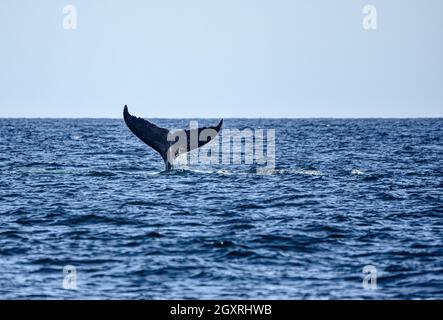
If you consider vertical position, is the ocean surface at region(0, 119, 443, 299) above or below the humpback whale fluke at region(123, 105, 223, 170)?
below

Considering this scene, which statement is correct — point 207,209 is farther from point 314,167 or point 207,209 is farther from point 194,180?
point 314,167

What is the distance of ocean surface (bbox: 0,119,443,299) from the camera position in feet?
43.7

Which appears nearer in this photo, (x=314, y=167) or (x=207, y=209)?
(x=207, y=209)

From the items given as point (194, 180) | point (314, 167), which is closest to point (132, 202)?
point (194, 180)

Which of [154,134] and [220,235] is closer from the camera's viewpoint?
[220,235]

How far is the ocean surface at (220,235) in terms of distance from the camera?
13.3 metres

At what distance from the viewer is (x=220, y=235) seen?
56.5ft

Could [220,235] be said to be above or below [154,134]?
Result: below

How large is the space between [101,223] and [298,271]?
5.77 m

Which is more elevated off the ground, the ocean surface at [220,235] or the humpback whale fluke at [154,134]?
the humpback whale fluke at [154,134]

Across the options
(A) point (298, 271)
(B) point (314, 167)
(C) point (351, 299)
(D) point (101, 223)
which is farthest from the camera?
(B) point (314, 167)

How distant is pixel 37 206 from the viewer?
21484mm

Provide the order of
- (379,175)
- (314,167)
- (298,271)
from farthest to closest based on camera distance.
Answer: (314,167)
(379,175)
(298,271)

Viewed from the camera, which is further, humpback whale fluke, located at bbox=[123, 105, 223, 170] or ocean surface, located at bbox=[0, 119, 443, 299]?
humpback whale fluke, located at bbox=[123, 105, 223, 170]
